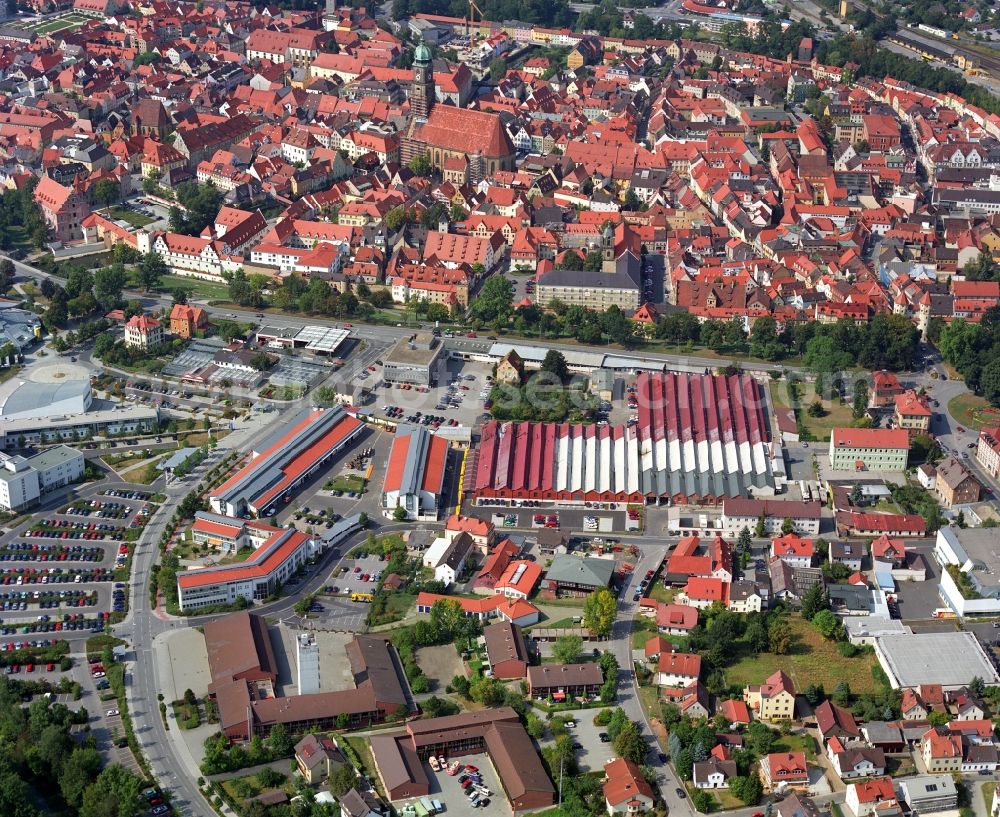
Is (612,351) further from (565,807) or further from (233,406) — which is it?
(565,807)

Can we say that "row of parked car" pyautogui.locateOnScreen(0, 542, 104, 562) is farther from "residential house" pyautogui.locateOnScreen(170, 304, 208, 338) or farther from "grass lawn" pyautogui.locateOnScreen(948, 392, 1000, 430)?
"grass lawn" pyautogui.locateOnScreen(948, 392, 1000, 430)

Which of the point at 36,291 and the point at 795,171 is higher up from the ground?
the point at 795,171

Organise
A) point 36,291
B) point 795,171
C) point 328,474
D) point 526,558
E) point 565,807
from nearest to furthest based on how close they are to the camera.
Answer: point 565,807 < point 526,558 < point 328,474 < point 36,291 < point 795,171

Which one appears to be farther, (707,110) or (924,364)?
(707,110)

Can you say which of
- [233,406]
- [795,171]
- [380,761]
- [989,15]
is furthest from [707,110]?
[380,761]

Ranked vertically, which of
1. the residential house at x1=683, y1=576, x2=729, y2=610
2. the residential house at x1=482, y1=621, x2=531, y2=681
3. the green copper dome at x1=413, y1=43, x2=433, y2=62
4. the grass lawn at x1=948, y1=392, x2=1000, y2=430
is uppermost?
the green copper dome at x1=413, y1=43, x2=433, y2=62

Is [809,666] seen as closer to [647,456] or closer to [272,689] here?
[647,456]

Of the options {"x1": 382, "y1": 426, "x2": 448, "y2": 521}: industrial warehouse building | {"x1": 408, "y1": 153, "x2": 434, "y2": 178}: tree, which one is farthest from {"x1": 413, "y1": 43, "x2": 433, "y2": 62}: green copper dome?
{"x1": 382, "y1": 426, "x2": 448, "y2": 521}: industrial warehouse building
